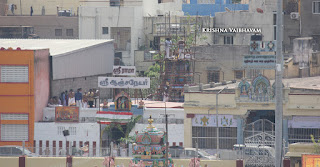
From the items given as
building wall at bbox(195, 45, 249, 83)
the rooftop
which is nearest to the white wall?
building wall at bbox(195, 45, 249, 83)

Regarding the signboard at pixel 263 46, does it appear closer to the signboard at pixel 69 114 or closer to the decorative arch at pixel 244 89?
the decorative arch at pixel 244 89

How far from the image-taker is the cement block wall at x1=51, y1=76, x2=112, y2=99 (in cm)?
5594

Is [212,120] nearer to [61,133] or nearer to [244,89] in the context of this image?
[244,89]

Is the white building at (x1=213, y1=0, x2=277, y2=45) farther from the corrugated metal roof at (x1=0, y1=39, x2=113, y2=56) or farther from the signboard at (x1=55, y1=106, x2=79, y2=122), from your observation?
the signboard at (x1=55, y1=106, x2=79, y2=122)

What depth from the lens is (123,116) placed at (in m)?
50.7

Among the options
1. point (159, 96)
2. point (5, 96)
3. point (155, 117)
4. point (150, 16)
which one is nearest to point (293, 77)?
point (159, 96)

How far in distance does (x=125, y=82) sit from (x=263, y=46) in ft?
27.4

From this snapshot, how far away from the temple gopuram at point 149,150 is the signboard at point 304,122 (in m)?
13.2

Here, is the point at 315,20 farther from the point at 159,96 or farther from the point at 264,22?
the point at 159,96

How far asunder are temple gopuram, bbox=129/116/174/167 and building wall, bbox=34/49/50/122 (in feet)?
55.5

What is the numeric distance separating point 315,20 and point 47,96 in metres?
26.5

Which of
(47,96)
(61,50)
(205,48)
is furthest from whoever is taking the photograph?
(205,48)

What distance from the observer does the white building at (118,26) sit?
79.2 m

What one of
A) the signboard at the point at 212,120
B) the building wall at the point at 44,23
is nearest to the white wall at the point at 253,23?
the building wall at the point at 44,23
